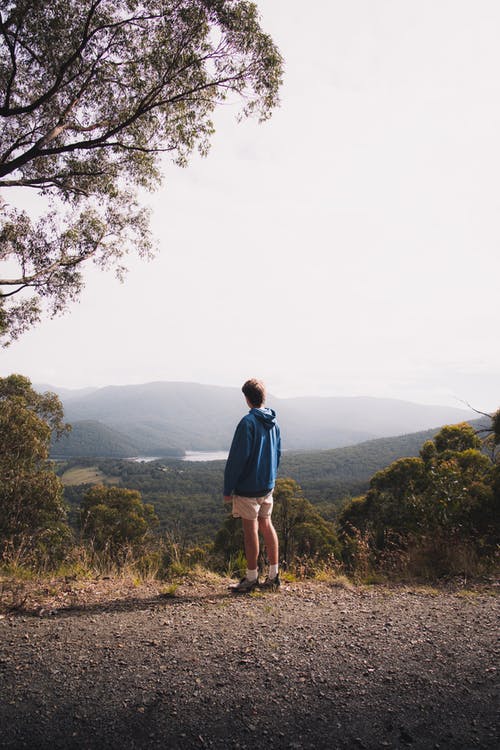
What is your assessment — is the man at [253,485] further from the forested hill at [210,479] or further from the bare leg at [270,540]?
the forested hill at [210,479]

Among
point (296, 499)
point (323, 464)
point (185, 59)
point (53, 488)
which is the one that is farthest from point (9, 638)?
point (323, 464)

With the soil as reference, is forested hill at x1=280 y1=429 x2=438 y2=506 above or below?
below

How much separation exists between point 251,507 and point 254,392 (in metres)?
1.38

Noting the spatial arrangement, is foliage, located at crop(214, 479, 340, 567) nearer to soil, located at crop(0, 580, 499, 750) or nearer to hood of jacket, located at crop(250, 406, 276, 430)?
hood of jacket, located at crop(250, 406, 276, 430)

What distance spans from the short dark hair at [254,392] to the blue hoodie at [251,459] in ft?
0.67

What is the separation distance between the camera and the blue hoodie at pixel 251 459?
4184 millimetres

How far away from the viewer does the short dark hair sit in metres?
4.62

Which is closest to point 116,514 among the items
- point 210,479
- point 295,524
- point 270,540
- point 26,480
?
point 295,524

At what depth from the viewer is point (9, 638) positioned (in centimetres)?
286

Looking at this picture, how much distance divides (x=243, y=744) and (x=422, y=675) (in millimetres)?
1285

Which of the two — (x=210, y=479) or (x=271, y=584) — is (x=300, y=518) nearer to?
(x=271, y=584)

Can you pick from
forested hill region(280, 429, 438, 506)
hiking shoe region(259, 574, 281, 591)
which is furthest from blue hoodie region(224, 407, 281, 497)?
forested hill region(280, 429, 438, 506)

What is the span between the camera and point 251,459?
168 inches

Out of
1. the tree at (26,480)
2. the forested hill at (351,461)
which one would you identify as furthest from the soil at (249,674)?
the forested hill at (351,461)
